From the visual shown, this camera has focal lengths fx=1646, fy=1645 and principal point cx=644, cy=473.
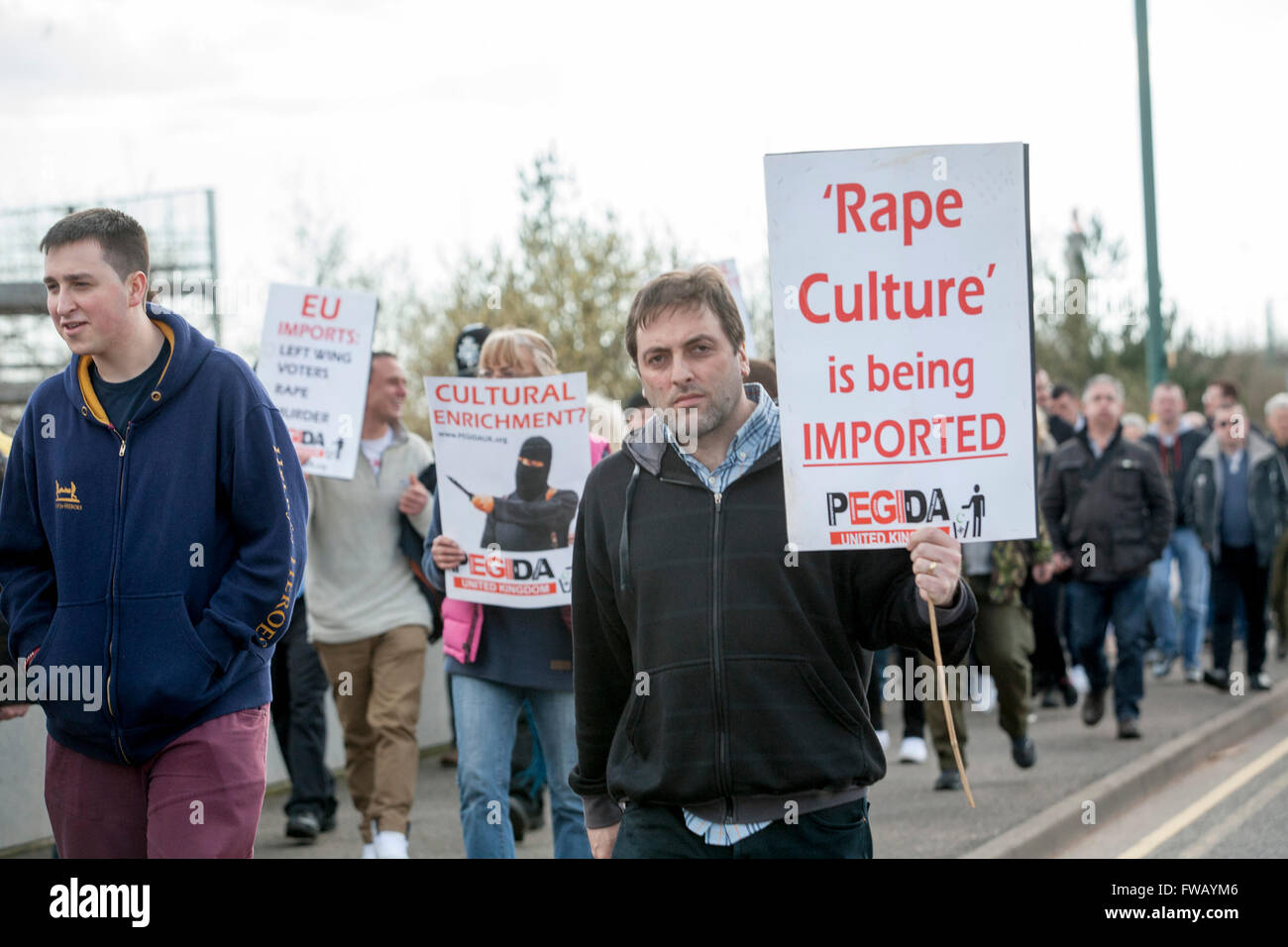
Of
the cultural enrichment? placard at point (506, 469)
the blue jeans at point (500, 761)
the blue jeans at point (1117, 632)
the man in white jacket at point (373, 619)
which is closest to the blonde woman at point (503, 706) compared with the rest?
the blue jeans at point (500, 761)

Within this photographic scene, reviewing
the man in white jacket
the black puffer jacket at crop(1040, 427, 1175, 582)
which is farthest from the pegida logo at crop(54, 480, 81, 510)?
the black puffer jacket at crop(1040, 427, 1175, 582)

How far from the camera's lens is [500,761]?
5.73 metres

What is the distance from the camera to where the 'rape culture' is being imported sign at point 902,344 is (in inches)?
137

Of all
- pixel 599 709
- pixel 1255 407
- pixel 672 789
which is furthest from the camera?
pixel 1255 407

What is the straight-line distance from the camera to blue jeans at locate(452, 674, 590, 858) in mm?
5652

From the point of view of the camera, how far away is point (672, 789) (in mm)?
3451

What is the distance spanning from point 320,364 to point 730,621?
429 cm

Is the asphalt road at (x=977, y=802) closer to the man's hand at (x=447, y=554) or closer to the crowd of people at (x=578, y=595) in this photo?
the man's hand at (x=447, y=554)

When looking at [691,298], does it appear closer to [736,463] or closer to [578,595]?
[736,463]

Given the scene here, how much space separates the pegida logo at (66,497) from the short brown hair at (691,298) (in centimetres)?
140

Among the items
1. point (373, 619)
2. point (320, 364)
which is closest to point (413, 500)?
point (373, 619)
